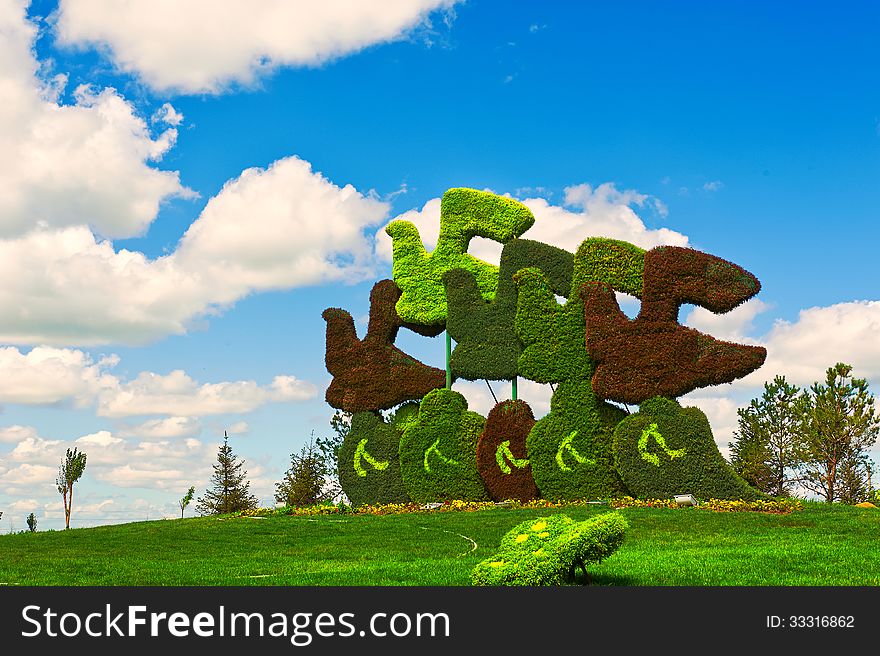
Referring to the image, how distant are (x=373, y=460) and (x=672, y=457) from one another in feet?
24.5

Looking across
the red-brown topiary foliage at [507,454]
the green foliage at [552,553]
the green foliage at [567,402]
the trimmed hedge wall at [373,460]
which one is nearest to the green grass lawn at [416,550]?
the green foliage at [552,553]

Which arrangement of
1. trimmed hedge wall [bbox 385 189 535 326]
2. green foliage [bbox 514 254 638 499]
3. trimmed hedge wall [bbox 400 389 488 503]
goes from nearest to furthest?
green foliage [bbox 514 254 638 499] → trimmed hedge wall [bbox 400 389 488 503] → trimmed hedge wall [bbox 385 189 535 326]

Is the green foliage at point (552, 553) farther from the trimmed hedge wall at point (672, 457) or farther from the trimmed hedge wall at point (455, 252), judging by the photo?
the trimmed hedge wall at point (455, 252)

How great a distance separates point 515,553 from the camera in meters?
Result: 9.62

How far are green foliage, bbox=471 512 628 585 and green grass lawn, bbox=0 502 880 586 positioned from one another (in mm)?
821

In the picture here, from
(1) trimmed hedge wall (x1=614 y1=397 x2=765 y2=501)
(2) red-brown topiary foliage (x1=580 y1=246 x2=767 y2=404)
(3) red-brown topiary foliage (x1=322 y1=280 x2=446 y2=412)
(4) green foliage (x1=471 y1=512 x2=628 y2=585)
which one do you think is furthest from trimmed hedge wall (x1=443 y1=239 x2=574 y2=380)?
(4) green foliage (x1=471 y1=512 x2=628 y2=585)

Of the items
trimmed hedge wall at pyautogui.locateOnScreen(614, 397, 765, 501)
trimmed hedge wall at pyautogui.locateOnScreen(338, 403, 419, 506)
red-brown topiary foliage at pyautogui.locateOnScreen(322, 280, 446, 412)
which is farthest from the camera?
red-brown topiary foliage at pyautogui.locateOnScreen(322, 280, 446, 412)

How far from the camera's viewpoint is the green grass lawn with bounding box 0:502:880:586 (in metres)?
11.0

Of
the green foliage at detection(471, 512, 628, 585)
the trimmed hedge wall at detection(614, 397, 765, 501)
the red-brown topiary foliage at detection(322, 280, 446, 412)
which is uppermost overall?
the red-brown topiary foliage at detection(322, 280, 446, 412)

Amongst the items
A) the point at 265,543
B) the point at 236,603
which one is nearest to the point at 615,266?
the point at 265,543

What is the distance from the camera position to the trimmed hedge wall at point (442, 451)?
2117 cm

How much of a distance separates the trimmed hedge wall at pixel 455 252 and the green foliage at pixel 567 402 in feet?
6.08

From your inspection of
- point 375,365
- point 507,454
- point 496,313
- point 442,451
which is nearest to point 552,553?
point 507,454

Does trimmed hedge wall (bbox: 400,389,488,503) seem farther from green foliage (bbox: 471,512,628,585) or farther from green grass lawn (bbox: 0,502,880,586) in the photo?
green foliage (bbox: 471,512,628,585)
